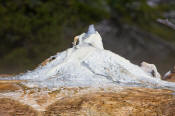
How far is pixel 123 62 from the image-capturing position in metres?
2.43

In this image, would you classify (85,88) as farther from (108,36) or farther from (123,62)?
(108,36)

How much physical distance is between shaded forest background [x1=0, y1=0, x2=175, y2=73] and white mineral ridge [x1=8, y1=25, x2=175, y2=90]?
641cm

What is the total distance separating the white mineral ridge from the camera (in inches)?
86.3

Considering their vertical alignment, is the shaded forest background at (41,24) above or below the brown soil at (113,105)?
above

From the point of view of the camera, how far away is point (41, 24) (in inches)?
363

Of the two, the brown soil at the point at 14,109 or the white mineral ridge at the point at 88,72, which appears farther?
the white mineral ridge at the point at 88,72

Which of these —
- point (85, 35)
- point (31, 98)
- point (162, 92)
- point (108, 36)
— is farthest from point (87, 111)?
point (108, 36)

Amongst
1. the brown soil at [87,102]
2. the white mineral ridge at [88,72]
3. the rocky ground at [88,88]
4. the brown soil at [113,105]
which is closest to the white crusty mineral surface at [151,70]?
the rocky ground at [88,88]

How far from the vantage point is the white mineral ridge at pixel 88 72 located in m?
2.19

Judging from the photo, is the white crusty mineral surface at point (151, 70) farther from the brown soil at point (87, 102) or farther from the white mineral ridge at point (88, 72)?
the brown soil at point (87, 102)

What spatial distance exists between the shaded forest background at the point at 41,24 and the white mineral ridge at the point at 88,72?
21.0 feet

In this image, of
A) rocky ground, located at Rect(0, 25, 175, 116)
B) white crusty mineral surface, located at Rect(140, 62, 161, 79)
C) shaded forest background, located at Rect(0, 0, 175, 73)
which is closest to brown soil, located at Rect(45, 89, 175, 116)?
rocky ground, located at Rect(0, 25, 175, 116)

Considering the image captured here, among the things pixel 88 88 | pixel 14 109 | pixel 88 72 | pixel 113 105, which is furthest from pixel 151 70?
pixel 14 109

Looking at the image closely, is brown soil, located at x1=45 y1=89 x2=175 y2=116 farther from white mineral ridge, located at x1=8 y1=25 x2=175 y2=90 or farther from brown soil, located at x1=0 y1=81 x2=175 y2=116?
white mineral ridge, located at x1=8 y1=25 x2=175 y2=90
